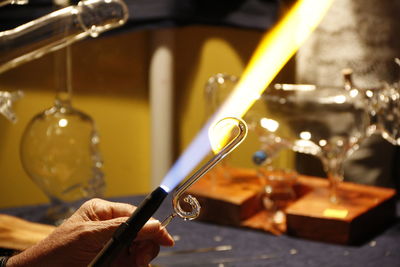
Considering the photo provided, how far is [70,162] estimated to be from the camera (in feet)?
3.60

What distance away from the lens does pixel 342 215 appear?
3.42 ft

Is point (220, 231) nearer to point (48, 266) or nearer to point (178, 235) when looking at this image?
point (178, 235)

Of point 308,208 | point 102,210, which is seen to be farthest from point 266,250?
point 102,210

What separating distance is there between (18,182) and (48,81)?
231 millimetres

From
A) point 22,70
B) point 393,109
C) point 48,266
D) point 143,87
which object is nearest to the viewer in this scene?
point 48,266

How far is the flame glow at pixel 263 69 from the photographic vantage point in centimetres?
53

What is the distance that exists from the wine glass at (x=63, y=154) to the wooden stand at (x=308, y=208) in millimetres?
192

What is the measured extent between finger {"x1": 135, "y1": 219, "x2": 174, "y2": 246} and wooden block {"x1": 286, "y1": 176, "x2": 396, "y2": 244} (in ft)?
1.69

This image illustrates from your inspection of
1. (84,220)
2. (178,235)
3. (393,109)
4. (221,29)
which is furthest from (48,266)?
(221,29)

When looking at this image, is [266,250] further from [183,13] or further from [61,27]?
[183,13]

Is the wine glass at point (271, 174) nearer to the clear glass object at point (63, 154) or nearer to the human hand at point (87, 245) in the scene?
the clear glass object at point (63, 154)

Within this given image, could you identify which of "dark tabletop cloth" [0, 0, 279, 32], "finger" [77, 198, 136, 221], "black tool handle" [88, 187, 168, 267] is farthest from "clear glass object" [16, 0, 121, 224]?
"black tool handle" [88, 187, 168, 267]

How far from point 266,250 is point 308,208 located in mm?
115

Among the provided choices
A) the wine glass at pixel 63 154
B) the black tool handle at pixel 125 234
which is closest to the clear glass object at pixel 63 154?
the wine glass at pixel 63 154
